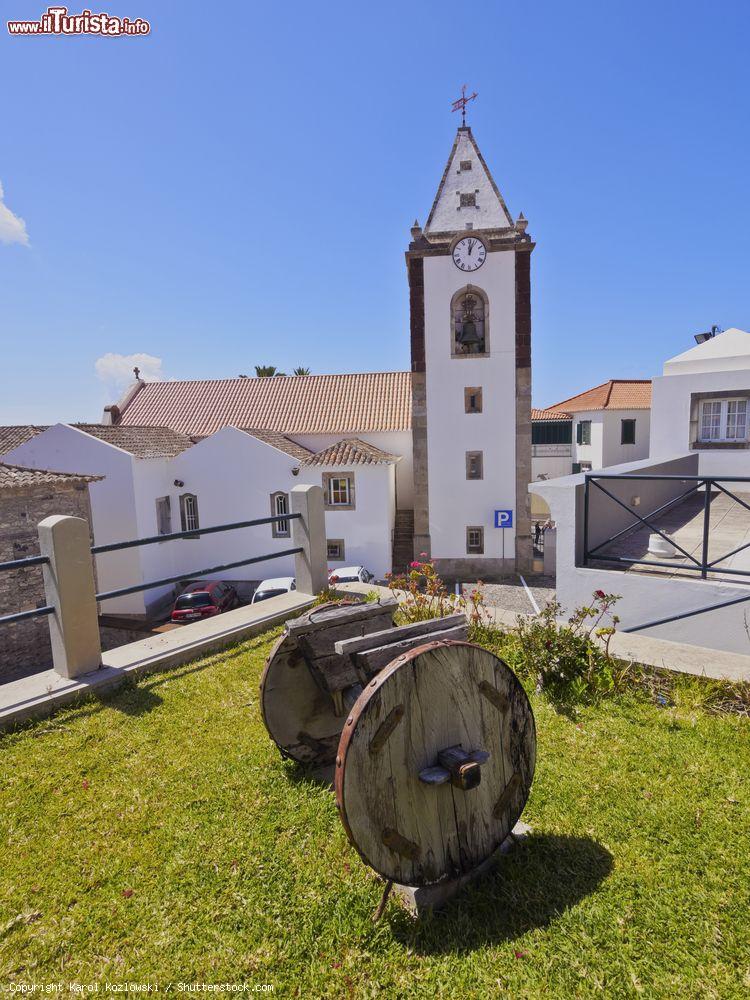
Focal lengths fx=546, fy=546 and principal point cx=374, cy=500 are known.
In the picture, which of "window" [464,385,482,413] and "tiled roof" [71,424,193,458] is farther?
"window" [464,385,482,413]

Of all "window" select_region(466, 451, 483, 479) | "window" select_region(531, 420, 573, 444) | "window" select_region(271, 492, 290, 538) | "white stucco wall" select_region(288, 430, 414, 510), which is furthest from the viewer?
"window" select_region(531, 420, 573, 444)

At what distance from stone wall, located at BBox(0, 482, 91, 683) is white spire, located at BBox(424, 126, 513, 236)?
16.7m

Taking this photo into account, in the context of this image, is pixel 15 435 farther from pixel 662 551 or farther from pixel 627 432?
pixel 627 432

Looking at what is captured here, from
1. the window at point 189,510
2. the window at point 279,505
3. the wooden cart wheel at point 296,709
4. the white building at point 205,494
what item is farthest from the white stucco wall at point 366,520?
the wooden cart wheel at point 296,709

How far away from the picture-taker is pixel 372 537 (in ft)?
71.0

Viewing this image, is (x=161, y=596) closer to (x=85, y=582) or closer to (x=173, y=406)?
(x=173, y=406)

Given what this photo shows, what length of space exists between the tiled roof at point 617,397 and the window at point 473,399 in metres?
15.6

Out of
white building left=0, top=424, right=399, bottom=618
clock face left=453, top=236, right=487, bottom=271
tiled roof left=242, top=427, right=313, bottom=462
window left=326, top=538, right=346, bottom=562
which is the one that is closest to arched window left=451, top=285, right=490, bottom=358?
clock face left=453, top=236, right=487, bottom=271

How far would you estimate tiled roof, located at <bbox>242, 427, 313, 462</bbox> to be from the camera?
22766 millimetres

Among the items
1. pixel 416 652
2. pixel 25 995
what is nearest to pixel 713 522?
pixel 416 652

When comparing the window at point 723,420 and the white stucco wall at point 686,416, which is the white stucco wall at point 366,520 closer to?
the white stucco wall at point 686,416

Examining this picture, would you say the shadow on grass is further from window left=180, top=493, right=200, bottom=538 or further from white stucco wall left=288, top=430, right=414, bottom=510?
white stucco wall left=288, top=430, right=414, bottom=510

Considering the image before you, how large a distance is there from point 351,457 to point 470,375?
574 centimetres

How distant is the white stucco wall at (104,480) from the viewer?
68.0 ft
